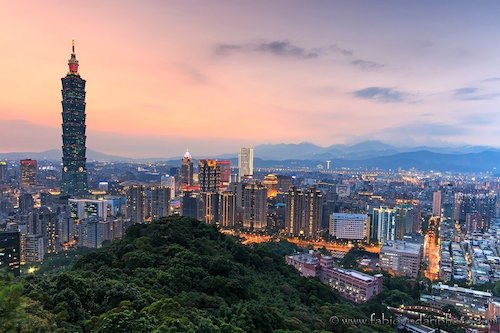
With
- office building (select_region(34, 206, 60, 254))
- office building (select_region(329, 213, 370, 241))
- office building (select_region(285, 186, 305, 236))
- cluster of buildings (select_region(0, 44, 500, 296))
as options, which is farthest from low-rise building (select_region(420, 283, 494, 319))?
office building (select_region(34, 206, 60, 254))

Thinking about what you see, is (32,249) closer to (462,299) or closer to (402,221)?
(462,299)

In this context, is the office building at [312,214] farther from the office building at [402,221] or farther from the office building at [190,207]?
the office building at [190,207]

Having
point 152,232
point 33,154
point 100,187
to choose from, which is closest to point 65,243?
point 152,232

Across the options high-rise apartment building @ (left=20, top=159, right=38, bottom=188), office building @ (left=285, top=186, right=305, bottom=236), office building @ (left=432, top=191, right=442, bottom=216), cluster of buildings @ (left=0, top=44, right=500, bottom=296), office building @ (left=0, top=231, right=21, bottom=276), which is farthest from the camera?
high-rise apartment building @ (left=20, top=159, right=38, bottom=188)

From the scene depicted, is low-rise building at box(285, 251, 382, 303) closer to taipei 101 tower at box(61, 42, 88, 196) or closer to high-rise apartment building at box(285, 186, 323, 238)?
high-rise apartment building at box(285, 186, 323, 238)

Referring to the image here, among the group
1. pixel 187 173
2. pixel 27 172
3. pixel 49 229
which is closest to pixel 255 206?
pixel 49 229

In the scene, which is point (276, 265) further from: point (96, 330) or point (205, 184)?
point (205, 184)
